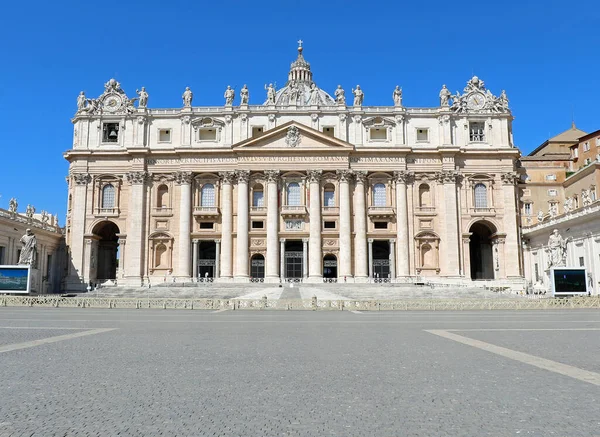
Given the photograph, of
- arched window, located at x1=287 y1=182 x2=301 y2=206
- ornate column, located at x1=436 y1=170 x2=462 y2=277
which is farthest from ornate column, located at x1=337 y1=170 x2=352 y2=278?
ornate column, located at x1=436 y1=170 x2=462 y2=277

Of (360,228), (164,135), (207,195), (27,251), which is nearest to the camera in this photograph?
(27,251)

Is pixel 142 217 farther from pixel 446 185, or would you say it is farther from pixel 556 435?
pixel 556 435

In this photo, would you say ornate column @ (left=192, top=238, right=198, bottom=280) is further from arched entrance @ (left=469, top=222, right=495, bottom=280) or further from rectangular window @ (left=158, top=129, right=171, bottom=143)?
arched entrance @ (left=469, top=222, right=495, bottom=280)

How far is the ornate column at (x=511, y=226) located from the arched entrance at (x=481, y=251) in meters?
2.19

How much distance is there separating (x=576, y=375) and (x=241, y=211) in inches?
2087

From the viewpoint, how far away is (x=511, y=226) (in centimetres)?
5938

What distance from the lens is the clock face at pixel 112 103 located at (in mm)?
63375

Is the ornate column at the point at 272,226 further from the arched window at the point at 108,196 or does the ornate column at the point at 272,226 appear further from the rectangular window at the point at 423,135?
the arched window at the point at 108,196

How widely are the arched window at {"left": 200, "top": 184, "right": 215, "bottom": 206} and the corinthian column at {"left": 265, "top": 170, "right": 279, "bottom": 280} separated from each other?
647 cm

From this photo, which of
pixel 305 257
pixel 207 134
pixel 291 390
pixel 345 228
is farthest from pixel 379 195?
pixel 291 390

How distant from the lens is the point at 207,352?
9.78 meters

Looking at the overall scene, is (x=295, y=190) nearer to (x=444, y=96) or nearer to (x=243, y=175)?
(x=243, y=175)

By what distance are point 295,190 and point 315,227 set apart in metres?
4.95

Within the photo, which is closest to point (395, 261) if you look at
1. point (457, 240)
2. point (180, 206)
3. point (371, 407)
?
point (457, 240)
